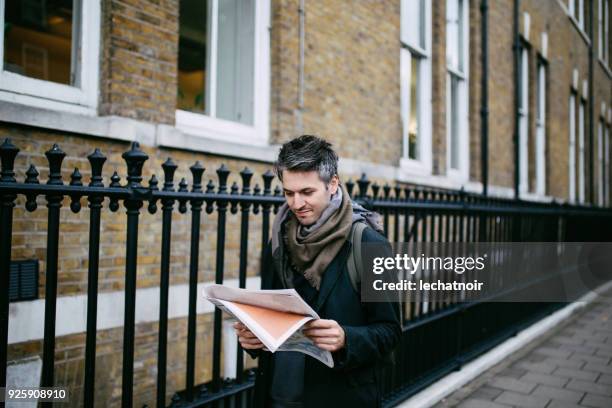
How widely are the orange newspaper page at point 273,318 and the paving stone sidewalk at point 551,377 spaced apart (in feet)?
10.00

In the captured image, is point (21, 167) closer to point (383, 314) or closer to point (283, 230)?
point (283, 230)

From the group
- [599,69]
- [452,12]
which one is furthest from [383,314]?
[599,69]

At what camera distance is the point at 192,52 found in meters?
5.59

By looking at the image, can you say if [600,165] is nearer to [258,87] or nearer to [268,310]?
[258,87]

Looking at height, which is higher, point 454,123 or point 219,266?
point 454,123

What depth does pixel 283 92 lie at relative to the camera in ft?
17.9

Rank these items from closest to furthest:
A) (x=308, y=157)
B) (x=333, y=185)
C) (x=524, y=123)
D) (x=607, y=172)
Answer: (x=308, y=157) → (x=333, y=185) → (x=524, y=123) → (x=607, y=172)

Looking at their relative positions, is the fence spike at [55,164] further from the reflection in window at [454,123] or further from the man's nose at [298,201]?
the reflection in window at [454,123]

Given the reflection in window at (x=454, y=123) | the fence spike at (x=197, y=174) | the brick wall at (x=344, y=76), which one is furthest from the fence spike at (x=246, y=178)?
the reflection in window at (x=454, y=123)

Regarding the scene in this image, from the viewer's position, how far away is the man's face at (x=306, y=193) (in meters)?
2.08

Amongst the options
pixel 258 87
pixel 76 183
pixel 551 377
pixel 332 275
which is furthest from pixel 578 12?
pixel 76 183

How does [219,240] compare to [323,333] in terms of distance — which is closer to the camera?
[323,333]

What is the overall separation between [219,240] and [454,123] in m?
8.12

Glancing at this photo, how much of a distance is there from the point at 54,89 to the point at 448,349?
4207mm
